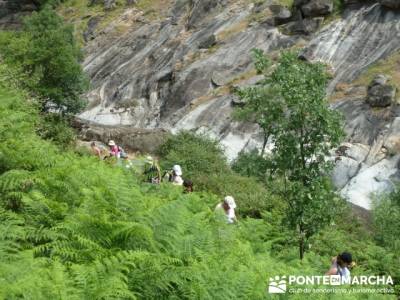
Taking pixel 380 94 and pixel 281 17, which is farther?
pixel 281 17

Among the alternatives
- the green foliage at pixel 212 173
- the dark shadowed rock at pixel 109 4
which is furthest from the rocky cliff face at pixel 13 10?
the green foliage at pixel 212 173

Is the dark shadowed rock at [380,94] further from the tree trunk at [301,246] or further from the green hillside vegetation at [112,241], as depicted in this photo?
the tree trunk at [301,246]

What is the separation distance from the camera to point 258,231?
11680 millimetres

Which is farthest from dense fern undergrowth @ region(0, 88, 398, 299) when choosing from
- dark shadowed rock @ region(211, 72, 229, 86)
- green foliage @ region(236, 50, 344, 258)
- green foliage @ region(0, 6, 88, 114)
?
dark shadowed rock @ region(211, 72, 229, 86)

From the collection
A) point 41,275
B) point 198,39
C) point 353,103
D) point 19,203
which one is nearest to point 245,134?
point 353,103

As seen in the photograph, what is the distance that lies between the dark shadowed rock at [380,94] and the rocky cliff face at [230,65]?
243 millimetres

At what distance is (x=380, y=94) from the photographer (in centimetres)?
3459

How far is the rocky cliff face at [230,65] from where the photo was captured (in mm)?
32500

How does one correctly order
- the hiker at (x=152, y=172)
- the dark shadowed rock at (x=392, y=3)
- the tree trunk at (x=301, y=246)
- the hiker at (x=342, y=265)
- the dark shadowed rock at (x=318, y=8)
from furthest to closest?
the dark shadowed rock at (x=318, y=8) → the dark shadowed rock at (x=392, y=3) → the hiker at (x=152, y=172) → the tree trunk at (x=301, y=246) → the hiker at (x=342, y=265)

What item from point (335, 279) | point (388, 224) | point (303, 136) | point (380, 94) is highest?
point (303, 136)

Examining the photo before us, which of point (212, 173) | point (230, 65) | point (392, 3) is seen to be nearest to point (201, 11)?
point (230, 65)

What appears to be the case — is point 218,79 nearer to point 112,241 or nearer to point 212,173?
point 212,173

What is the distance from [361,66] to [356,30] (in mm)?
4832

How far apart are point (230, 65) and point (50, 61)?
49.9 ft
